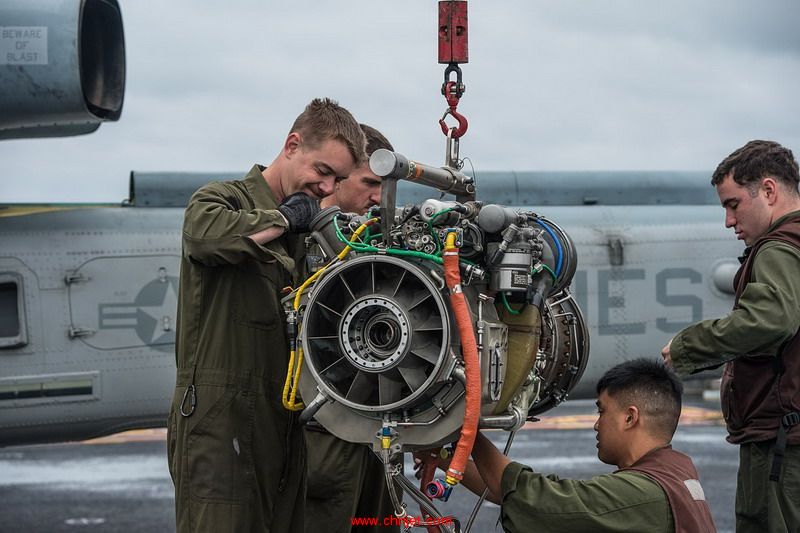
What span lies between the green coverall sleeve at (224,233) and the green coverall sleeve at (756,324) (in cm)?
A: 142

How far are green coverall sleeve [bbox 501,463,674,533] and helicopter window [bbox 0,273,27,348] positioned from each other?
480 centimetres

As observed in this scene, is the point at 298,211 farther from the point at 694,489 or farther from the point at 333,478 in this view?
the point at 694,489

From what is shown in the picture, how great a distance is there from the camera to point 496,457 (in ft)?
9.73

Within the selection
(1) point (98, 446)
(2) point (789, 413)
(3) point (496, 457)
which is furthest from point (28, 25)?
(1) point (98, 446)

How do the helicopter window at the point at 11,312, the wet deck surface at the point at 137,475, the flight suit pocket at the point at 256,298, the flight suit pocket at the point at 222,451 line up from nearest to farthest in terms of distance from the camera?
1. the flight suit pocket at the point at 222,451
2. the flight suit pocket at the point at 256,298
3. the helicopter window at the point at 11,312
4. the wet deck surface at the point at 137,475

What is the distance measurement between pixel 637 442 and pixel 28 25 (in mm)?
5222

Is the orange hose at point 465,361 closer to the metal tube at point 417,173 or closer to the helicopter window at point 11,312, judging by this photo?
the metal tube at point 417,173

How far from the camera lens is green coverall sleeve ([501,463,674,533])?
274cm

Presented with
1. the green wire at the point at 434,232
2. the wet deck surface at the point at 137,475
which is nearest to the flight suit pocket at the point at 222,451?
the green wire at the point at 434,232

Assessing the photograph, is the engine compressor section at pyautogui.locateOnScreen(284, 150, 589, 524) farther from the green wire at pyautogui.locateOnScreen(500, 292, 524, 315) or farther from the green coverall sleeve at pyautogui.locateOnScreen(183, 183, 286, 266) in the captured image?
the green coverall sleeve at pyautogui.locateOnScreen(183, 183, 286, 266)

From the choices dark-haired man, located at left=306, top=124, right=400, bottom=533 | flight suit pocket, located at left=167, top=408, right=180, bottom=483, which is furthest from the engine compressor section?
dark-haired man, located at left=306, top=124, right=400, bottom=533

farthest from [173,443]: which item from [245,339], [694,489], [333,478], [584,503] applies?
[694,489]

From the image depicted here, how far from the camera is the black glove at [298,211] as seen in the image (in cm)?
311

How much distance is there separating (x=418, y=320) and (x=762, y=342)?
1.20 meters
